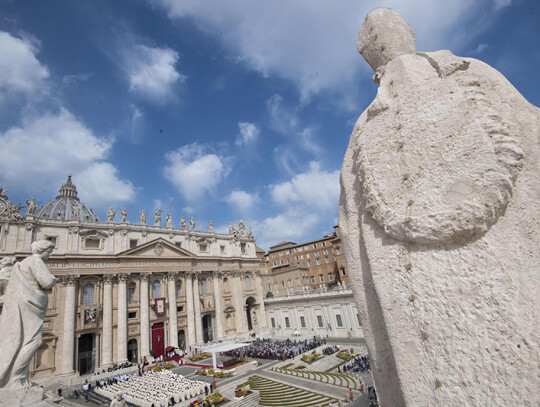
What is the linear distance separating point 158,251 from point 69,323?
11.5 metres

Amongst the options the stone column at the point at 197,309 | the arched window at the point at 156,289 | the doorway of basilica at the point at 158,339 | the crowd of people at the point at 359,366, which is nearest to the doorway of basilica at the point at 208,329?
the stone column at the point at 197,309

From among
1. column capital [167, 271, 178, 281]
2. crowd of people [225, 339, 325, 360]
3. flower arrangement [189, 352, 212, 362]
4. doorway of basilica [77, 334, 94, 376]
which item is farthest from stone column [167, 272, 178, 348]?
doorway of basilica [77, 334, 94, 376]

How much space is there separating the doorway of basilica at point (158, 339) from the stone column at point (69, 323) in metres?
7.86

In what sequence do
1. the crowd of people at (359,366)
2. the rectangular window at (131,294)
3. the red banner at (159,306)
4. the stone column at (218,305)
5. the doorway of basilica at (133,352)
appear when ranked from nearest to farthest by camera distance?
the crowd of people at (359,366) < the doorway of basilica at (133,352) < the rectangular window at (131,294) < the red banner at (159,306) < the stone column at (218,305)

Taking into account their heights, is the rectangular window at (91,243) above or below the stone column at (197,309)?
above

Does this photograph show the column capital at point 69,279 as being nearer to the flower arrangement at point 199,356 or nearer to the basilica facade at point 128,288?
the basilica facade at point 128,288

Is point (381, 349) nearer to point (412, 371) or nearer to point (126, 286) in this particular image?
point (412, 371)

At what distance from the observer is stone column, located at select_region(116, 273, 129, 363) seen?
1179 inches

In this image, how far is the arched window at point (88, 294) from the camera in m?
30.6

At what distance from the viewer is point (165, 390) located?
18234 mm

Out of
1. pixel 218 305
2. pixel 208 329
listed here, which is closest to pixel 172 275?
pixel 218 305

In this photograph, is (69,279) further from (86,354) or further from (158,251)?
(158,251)

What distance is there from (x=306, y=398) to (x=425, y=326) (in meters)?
17.5

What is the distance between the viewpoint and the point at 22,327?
5020mm
